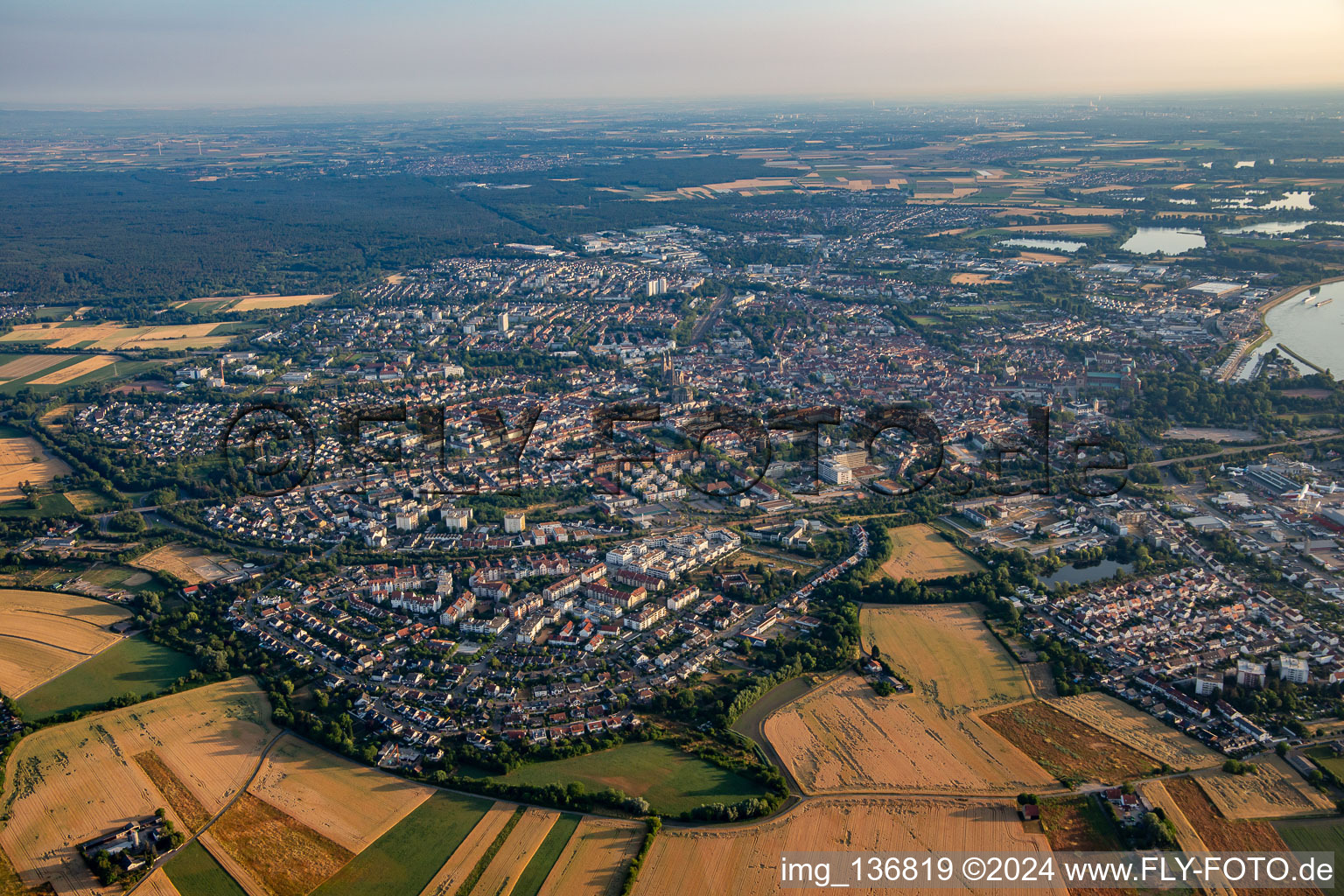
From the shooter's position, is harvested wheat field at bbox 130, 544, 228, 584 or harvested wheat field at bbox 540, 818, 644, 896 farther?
harvested wheat field at bbox 130, 544, 228, 584

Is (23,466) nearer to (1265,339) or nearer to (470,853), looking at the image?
(470,853)

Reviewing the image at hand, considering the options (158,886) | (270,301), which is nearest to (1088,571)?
(158,886)

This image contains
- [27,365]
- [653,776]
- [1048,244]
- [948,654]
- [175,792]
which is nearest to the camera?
[175,792]

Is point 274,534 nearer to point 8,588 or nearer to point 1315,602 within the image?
point 8,588

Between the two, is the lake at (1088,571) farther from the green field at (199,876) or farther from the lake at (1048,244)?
the lake at (1048,244)

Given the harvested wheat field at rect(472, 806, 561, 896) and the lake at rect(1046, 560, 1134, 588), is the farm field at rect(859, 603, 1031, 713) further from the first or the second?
the harvested wheat field at rect(472, 806, 561, 896)

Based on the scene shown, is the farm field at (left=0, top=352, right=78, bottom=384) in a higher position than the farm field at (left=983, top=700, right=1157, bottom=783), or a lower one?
higher

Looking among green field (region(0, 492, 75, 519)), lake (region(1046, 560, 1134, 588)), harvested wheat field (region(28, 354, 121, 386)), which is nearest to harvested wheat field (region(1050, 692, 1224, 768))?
A: lake (region(1046, 560, 1134, 588))
